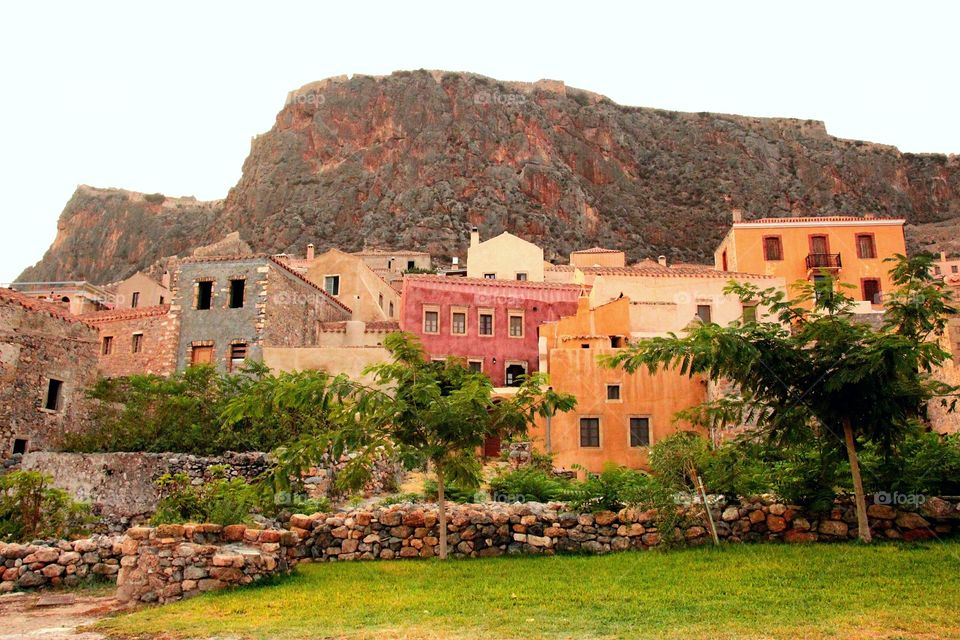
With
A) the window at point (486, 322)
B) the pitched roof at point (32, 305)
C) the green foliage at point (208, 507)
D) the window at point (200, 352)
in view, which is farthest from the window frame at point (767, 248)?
the green foliage at point (208, 507)

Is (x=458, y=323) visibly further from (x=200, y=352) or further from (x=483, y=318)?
(x=200, y=352)

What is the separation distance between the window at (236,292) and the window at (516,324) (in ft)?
44.0

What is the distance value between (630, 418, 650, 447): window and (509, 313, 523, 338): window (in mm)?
11291

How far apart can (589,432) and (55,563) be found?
19715mm

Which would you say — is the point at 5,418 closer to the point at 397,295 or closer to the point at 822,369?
the point at 822,369

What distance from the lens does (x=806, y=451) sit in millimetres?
15250

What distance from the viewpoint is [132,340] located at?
3903cm

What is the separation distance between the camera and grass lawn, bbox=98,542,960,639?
28.7ft

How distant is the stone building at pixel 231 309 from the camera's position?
34.1m

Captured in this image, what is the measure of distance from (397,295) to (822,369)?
41.5 meters

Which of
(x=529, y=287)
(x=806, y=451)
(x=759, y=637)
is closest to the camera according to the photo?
(x=759, y=637)

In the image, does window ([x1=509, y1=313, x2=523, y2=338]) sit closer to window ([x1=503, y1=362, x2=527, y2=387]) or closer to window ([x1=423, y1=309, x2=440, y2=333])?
window ([x1=503, y1=362, x2=527, y2=387])

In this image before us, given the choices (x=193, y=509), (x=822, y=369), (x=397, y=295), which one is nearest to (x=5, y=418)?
(x=193, y=509)

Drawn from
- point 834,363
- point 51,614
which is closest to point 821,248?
point 834,363
